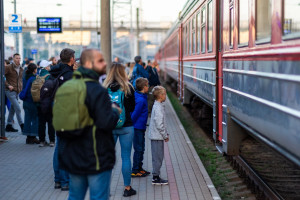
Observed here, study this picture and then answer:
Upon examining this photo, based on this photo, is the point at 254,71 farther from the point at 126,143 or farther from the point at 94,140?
the point at 94,140

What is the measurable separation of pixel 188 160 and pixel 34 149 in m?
2.99

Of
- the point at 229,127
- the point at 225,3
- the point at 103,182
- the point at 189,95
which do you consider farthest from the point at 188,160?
the point at 189,95

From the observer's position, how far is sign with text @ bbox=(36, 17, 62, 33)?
17438 mm

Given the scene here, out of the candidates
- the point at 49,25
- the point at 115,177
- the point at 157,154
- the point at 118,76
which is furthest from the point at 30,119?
the point at 49,25

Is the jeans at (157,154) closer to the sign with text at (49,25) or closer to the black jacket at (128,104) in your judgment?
the black jacket at (128,104)

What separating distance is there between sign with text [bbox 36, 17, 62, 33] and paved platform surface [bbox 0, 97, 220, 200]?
793 cm

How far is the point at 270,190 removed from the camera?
239 inches

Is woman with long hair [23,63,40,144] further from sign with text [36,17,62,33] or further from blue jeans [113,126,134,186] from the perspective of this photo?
sign with text [36,17,62,33]

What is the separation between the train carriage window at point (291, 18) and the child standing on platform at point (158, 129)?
2.47m

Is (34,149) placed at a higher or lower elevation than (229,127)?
lower

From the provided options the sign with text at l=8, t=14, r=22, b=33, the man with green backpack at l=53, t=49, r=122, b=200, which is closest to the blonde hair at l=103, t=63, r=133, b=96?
the man with green backpack at l=53, t=49, r=122, b=200

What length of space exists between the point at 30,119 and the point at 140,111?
390 cm

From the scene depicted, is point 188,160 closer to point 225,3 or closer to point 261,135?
point 225,3

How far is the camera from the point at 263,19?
5.35 meters
